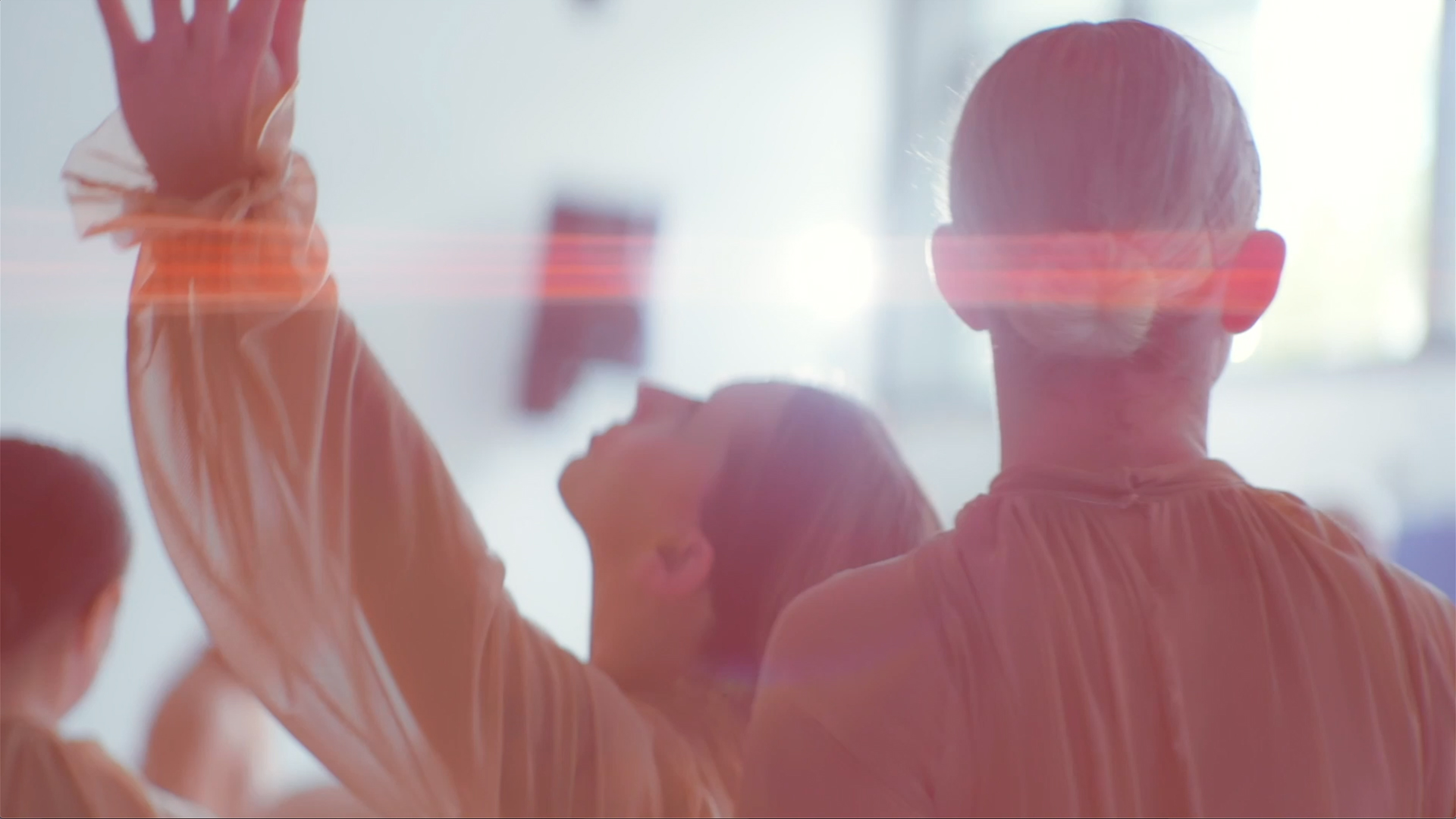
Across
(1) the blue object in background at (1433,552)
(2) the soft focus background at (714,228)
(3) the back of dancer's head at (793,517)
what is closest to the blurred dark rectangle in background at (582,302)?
(2) the soft focus background at (714,228)

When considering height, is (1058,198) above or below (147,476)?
above

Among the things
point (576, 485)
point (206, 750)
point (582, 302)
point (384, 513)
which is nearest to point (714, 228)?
point (582, 302)

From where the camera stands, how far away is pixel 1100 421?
45cm

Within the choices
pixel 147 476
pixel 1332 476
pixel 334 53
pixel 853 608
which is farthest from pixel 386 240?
pixel 1332 476

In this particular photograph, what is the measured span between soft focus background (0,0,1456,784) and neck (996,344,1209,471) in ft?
0.74

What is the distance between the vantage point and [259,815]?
2.39 ft

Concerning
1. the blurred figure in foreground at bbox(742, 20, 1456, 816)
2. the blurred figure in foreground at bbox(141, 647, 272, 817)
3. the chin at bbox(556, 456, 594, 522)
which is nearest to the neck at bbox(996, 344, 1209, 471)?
the blurred figure in foreground at bbox(742, 20, 1456, 816)

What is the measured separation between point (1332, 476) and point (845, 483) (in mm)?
340

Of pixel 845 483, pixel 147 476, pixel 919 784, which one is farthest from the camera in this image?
pixel 845 483

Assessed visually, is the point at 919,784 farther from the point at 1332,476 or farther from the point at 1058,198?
the point at 1332,476

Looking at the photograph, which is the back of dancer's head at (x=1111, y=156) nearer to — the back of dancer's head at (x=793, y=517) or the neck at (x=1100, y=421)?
the neck at (x=1100, y=421)

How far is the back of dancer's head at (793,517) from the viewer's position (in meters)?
0.67

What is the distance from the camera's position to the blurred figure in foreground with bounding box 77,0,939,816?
50cm

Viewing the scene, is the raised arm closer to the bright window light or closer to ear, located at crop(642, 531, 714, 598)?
ear, located at crop(642, 531, 714, 598)
